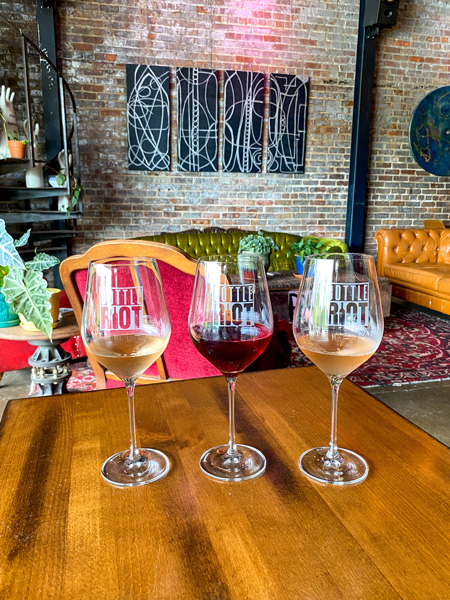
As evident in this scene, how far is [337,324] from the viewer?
56cm

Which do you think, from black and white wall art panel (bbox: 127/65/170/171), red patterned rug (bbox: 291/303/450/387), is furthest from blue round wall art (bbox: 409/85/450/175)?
black and white wall art panel (bbox: 127/65/170/171)

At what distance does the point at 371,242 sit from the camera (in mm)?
5961

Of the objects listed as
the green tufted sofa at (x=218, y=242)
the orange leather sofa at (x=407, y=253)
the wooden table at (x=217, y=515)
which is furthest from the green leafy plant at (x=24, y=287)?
the orange leather sofa at (x=407, y=253)

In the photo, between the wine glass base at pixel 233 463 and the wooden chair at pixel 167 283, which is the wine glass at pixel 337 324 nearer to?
the wine glass base at pixel 233 463

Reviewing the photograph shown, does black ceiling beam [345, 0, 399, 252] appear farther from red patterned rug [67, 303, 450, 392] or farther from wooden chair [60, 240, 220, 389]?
wooden chair [60, 240, 220, 389]

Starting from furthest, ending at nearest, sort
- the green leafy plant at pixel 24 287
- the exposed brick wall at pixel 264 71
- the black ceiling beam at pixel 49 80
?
the exposed brick wall at pixel 264 71 → the black ceiling beam at pixel 49 80 → the green leafy plant at pixel 24 287

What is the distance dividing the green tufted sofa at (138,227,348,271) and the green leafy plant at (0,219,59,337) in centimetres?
370

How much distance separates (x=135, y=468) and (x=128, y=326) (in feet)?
0.55

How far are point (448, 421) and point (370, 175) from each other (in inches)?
159

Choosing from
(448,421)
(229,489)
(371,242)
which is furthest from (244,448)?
(371,242)

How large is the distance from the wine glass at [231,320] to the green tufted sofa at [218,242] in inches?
173

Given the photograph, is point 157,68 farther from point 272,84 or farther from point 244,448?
point 244,448

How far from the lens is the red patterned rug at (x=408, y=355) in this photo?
10.2 feet

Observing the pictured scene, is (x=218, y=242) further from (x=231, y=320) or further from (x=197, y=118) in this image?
(x=231, y=320)
